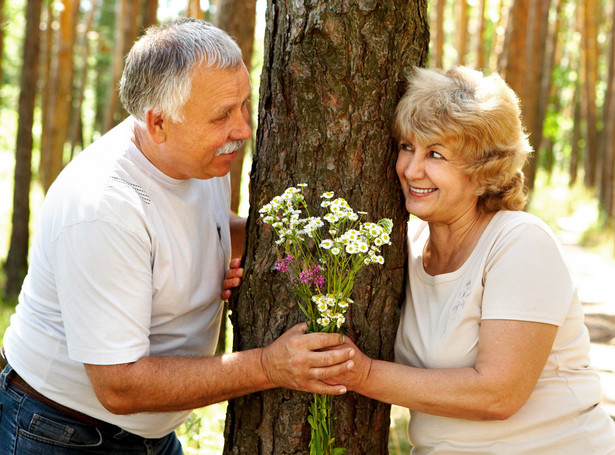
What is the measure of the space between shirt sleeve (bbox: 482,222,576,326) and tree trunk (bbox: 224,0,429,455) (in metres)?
0.47

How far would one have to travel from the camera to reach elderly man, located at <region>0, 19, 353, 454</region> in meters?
2.28

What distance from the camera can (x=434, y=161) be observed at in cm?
253

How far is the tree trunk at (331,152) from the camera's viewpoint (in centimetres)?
256

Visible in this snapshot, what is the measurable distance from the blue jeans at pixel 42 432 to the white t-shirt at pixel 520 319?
118 cm

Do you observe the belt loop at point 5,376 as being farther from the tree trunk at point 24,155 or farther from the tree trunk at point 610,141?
the tree trunk at point 610,141

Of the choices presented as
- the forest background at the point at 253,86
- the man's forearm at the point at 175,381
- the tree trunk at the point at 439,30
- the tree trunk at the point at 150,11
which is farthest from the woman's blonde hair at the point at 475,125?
the tree trunk at the point at 439,30

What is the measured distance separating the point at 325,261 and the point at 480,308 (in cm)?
60

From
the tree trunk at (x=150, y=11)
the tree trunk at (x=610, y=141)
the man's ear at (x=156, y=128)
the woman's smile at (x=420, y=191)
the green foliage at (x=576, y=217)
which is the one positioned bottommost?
the green foliage at (x=576, y=217)

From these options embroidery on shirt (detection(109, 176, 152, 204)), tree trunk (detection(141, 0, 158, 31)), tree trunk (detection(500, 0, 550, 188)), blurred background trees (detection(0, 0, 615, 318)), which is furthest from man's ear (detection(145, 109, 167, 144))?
tree trunk (detection(500, 0, 550, 188))

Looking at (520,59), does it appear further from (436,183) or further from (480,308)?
(480,308)

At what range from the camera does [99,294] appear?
2.27 metres

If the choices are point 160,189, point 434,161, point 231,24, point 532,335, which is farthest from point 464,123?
point 231,24

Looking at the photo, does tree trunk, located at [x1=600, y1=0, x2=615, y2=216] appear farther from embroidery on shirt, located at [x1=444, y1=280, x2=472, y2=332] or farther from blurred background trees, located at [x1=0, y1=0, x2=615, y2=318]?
embroidery on shirt, located at [x1=444, y1=280, x2=472, y2=332]

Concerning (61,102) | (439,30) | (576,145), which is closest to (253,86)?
(61,102)
